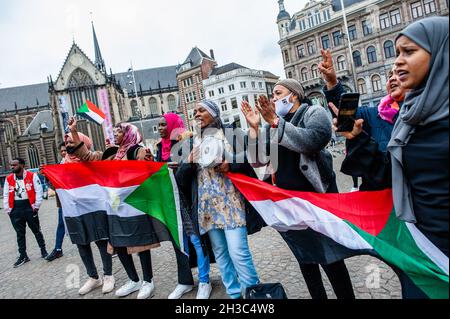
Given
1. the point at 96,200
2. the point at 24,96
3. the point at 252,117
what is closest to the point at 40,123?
the point at 24,96

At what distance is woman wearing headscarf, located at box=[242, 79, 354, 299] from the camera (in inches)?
97.3

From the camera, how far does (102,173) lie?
4.23 m

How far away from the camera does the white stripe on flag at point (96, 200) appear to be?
401 centimetres

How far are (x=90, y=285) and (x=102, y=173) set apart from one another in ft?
5.48

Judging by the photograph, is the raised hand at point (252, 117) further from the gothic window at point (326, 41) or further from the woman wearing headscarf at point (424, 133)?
the gothic window at point (326, 41)

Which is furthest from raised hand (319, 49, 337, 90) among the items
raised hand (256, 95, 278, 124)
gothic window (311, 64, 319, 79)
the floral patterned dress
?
gothic window (311, 64, 319, 79)

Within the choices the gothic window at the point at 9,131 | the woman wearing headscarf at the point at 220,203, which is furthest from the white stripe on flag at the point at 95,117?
the gothic window at the point at 9,131

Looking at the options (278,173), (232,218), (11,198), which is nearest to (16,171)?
(11,198)

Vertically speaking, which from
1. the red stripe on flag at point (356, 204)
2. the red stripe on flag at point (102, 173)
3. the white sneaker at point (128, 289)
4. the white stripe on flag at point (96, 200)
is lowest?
the white sneaker at point (128, 289)

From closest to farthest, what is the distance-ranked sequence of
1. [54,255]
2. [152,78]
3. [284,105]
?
1. [284,105]
2. [54,255]
3. [152,78]

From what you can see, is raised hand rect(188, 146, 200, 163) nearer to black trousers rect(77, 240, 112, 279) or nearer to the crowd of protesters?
the crowd of protesters

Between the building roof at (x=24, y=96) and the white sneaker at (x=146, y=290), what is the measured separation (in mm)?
87037

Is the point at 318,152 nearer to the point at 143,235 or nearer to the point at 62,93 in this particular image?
the point at 143,235

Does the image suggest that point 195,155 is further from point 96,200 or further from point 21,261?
point 21,261
